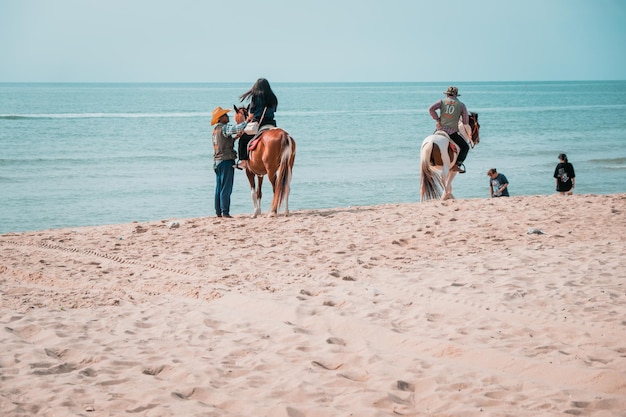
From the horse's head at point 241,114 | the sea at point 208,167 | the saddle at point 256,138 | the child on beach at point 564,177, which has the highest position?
the horse's head at point 241,114

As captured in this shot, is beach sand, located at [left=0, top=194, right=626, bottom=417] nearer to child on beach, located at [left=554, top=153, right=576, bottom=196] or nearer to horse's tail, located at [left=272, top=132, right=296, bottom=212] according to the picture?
horse's tail, located at [left=272, top=132, right=296, bottom=212]

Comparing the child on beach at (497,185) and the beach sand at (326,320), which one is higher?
the child on beach at (497,185)

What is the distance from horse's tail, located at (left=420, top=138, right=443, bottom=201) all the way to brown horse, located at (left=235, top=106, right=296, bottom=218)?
232 centimetres

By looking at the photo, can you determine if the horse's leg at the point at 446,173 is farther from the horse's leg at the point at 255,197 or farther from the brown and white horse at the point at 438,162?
the horse's leg at the point at 255,197

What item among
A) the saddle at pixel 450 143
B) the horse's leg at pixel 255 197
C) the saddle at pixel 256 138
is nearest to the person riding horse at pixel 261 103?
the saddle at pixel 256 138

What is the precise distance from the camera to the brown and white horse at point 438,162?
12.8 m

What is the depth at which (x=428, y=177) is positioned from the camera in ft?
43.0

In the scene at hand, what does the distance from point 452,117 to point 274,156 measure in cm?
321

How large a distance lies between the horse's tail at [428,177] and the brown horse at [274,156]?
7.62ft

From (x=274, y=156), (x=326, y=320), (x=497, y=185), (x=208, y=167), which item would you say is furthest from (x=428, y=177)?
(x=208, y=167)

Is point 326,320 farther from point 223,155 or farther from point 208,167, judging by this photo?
point 208,167

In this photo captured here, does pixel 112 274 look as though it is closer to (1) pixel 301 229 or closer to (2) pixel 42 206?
(1) pixel 301 229

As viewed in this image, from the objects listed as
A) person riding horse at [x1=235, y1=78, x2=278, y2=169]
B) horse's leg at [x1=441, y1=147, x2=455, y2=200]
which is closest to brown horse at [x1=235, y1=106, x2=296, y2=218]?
person riding horse at [x1=235, y1=78, x2=278, y2=169]

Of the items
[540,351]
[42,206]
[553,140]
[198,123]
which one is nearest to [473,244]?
[540,351]
